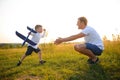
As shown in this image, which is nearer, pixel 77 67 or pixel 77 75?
pixel 77 75

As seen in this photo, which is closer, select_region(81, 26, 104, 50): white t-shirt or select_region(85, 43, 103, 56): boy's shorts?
select_region(81, 26, 104, 50): white t-shirt

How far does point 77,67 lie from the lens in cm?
546

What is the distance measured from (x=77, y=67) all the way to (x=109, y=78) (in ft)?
4.00

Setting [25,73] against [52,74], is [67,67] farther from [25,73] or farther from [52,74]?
[25,73]

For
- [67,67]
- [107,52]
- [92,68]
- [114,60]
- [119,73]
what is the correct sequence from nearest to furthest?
[119,73] → [92,68] → [67,67] → [114,60] → [107,52]

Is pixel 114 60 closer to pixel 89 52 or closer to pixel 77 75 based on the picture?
pixel 89 52

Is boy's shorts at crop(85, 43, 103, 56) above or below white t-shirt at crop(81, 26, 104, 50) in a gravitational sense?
below

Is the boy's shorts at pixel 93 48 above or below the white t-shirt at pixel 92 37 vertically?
below

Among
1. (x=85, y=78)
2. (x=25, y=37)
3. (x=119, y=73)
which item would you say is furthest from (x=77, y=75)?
(x=25, y=37)

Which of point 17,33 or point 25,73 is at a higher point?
point 17,33

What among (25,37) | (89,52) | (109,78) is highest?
(25,37)

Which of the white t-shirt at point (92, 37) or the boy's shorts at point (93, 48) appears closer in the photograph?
the white t-shirt at point (92, 37)

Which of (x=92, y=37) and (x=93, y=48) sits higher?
(x=92, y=37)

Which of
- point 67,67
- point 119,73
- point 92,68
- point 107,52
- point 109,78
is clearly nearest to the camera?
Answer: point 109,78
